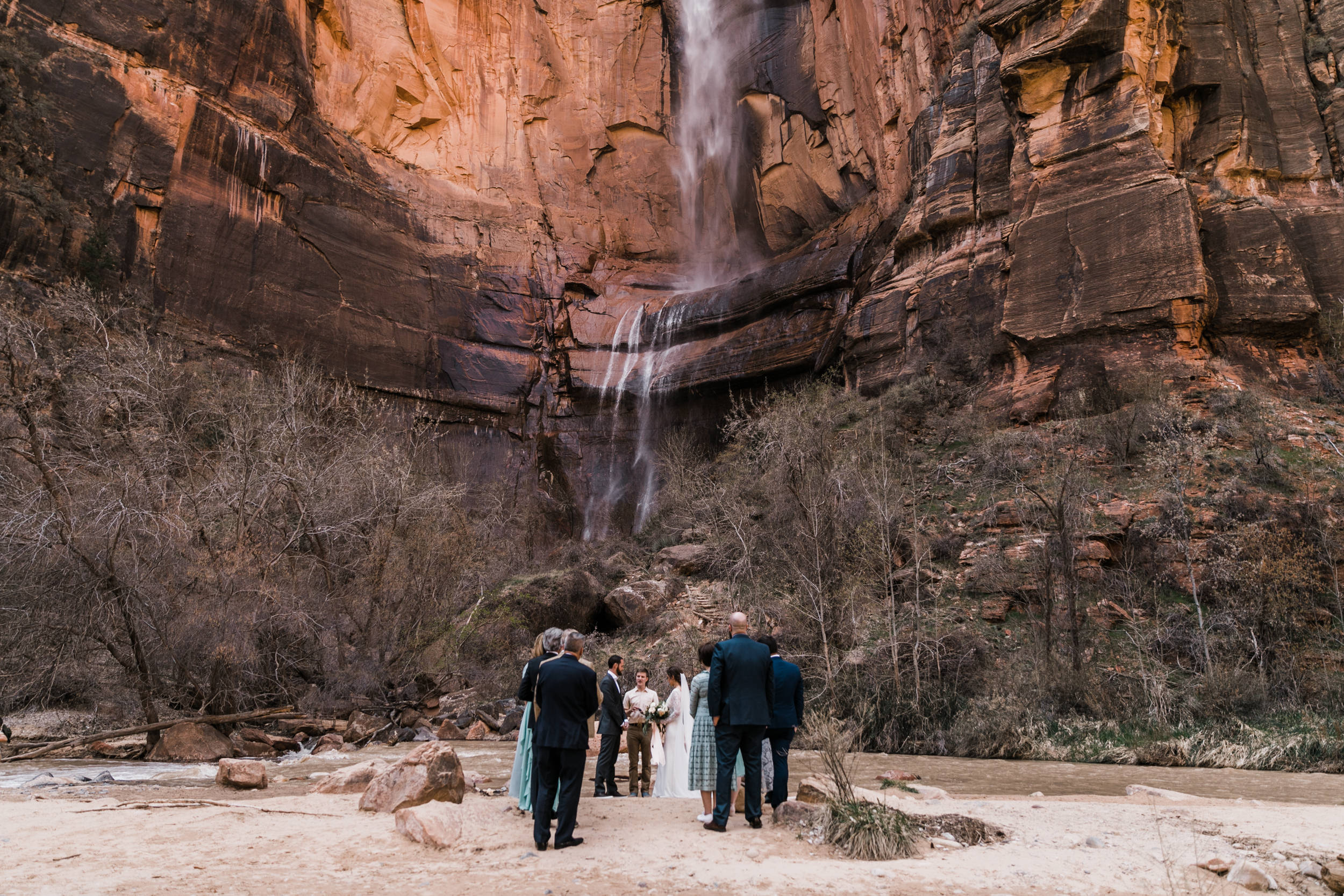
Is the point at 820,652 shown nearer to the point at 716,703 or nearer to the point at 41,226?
the point at 716,703

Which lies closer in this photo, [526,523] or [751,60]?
[526,523]

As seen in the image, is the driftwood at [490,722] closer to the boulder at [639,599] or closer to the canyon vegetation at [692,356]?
the canyon vegetation at [692,356]

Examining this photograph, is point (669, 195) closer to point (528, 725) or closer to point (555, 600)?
point (555, 600)

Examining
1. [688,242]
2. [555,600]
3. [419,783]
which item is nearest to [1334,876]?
[419,783]

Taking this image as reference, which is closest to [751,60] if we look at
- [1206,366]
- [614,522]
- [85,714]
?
[614,522]

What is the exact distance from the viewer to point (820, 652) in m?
15.6

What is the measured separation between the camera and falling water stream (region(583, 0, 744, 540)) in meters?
34.2

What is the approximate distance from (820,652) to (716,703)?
10239 millimetres

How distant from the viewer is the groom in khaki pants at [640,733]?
8359 millimetres

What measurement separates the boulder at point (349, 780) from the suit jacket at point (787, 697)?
13.2 feet

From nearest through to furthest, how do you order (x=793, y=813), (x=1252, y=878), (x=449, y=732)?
(x=1252, y=878) → (x=793, y=813) → (x=449, y=732)

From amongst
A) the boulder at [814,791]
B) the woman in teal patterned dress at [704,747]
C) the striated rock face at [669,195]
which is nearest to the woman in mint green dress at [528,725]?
the woman in teal patterned dress at [704,747]

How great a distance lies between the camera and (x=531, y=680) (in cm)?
619

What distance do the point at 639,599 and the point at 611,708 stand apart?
15.0 m
